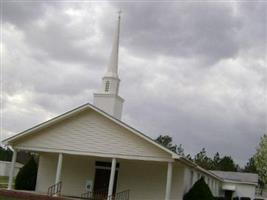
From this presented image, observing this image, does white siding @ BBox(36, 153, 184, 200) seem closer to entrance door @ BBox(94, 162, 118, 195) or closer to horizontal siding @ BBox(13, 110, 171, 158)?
entrance door @ BBox(94, 162, 118, 195)

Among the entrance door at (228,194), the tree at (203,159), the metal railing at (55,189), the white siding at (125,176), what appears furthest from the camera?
the tree at (203,159)

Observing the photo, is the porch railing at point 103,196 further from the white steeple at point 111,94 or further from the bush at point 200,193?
the white steeple at point 111,94

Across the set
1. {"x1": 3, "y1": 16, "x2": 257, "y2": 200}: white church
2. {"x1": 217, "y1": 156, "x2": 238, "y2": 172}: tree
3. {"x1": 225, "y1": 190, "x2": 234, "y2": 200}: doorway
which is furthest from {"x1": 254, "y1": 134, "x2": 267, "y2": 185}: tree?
{"x1": 217, "y1": 156, "x2": 238, "y2": 172}: tree

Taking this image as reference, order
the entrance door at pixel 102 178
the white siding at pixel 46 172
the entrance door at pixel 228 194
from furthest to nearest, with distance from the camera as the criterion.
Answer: the entrance door at pixel 228 194
the white siding at pixel 46 172
the entrance door at pixel 102 178

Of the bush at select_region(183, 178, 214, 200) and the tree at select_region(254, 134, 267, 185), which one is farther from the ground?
the tree at select_region(254, 134, 267, 185)

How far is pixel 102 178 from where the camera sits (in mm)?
32156

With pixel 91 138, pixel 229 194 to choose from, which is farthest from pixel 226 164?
pixel 91 138

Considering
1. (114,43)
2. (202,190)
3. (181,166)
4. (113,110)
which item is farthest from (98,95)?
(202,190)

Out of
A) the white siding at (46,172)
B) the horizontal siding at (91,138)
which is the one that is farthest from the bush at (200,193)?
the white siding at (46,172)

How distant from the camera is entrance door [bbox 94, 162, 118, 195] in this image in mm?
31875

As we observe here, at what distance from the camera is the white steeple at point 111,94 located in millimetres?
33469

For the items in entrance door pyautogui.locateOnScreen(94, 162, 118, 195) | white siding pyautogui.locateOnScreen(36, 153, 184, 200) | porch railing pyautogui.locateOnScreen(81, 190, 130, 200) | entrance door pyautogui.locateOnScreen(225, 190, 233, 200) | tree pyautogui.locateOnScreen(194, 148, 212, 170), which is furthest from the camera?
tree pyautogui.locateOnScreen(194, 148, 212, 170)

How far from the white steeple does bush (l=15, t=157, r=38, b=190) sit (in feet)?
20.6

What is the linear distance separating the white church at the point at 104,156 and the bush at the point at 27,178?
426mm
